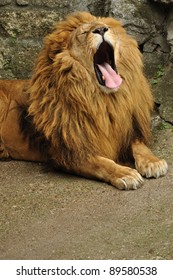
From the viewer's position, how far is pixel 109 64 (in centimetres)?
552

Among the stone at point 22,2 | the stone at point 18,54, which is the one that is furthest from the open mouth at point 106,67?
the stone at point 22,2

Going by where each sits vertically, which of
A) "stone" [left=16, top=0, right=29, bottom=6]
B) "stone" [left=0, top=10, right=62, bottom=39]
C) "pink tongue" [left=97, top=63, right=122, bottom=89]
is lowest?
"stone" [left=0, top=10, right=62, bottom=39]

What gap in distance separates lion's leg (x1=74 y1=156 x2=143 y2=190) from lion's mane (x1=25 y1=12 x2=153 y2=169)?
0.08 m

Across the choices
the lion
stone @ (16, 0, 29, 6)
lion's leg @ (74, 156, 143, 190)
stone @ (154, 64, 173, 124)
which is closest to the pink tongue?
the lion

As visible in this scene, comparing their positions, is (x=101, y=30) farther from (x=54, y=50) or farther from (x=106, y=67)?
(x=54, y=50)

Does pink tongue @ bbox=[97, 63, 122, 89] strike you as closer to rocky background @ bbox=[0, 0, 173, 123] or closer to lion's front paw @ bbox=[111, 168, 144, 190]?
lion's front paw @ bbox=[111, 168, 144, 190]

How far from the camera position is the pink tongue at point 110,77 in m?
5.39

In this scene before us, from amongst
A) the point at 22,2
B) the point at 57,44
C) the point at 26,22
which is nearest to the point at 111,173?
the point at 57,44

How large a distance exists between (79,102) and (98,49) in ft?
1.32

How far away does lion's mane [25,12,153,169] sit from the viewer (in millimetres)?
5418

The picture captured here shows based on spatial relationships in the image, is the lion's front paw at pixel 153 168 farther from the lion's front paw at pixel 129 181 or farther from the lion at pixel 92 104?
the lion's front paw at pixel 129 181

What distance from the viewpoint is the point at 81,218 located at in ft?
16.0

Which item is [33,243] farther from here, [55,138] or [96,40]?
[96,40]

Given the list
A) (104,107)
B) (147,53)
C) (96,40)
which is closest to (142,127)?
(104,107)
